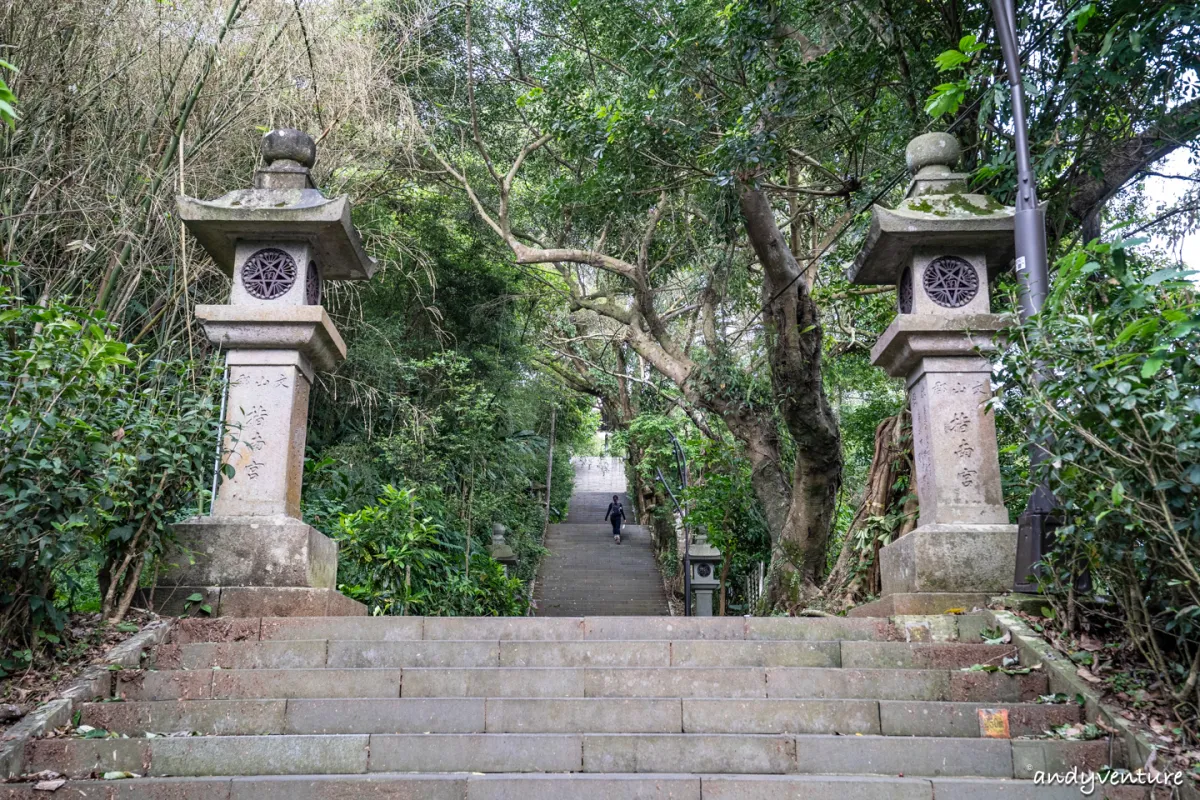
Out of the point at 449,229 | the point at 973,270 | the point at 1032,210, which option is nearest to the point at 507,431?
the point at 449,229

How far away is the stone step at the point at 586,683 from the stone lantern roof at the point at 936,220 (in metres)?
2.75

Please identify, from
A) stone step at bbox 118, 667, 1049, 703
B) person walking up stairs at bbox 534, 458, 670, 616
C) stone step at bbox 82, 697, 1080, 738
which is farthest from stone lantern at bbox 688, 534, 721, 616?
stone step at bbox 82, 697, 1080, 738

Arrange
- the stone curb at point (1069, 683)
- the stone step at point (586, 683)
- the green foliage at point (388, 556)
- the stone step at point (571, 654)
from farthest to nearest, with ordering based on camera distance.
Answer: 1. the green foliage at point (388, 556)
2. the stone step at point (571, 654)
3. the stone step at point (586, 683)
4. the stone curb at point (1069, 683)

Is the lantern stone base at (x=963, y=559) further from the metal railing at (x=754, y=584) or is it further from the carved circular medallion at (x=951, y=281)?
the metal railing at (x=754, y=584)

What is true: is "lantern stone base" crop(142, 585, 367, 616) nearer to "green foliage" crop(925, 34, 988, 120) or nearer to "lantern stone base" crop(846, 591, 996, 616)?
"lantern stone base" crop(846, 591, 996, 616)

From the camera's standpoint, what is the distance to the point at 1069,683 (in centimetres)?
391

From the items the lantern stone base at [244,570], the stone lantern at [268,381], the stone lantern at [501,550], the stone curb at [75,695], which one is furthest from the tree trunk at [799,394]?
the stone curb at [75,695]

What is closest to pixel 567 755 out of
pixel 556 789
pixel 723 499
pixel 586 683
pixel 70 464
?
pixel 556 789

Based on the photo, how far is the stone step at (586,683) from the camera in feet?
13.5

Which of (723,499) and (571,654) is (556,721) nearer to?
(571,654)

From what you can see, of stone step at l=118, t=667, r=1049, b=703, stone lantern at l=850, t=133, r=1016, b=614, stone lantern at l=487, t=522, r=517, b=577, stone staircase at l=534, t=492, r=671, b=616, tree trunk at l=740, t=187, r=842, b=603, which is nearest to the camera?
stone step at l=118, t=667, r=1049, b=703

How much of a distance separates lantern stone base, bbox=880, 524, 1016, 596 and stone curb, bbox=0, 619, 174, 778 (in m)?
4.27

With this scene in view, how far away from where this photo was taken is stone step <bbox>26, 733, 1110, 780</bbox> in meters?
3.48

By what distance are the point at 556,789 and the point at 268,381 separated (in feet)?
11.3
